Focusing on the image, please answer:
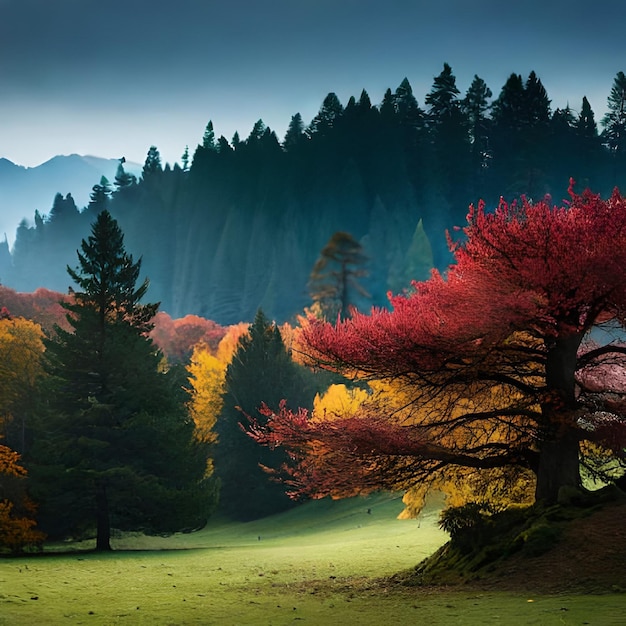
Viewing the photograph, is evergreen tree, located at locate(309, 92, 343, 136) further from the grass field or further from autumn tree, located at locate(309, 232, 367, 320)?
the grass field

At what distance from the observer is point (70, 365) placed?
33.6 m

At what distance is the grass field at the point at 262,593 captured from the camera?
1125cm

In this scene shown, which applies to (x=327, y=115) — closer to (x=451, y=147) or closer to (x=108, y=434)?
(x=451, y=147)

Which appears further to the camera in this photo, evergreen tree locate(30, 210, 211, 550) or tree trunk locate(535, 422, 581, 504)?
evergreen tree locate(30, 210, 211, 550)

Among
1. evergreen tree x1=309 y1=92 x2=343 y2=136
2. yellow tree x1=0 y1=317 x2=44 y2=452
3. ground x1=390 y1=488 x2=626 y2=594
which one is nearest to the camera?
ground x1=390 y1=488 x2=626 y2=594

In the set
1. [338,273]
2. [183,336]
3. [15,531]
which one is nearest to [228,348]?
[338,273]

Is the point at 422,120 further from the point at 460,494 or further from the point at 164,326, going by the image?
the point at 460,494

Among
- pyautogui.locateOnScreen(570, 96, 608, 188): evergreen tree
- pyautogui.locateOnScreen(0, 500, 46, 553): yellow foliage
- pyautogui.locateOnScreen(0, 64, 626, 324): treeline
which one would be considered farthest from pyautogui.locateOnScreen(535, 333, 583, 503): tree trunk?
pyautogui.locateOnScreen(570, 96, 608, 188): evergreen tree

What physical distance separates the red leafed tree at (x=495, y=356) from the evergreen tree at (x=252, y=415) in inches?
1487

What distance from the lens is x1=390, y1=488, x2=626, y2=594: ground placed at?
41.8ft

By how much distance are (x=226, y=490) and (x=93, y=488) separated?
81.3 feet

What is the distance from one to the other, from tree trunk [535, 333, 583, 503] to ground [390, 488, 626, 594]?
4.18ft

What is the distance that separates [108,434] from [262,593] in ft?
58.7

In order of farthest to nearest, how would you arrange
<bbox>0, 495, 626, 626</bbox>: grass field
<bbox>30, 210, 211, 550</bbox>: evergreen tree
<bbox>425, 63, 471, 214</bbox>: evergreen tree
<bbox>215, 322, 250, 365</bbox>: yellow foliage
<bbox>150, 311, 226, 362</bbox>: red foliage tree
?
<bbox>425, 63, 471, 214</bbox>: evergreen tree → <bbox>150, 311, 226, 362</bbox>: red foliage tree → <bbox>215, 322, 250, 365</bbox>: yellow foliage → <bbox>30, 210, 211, 550</bbox>: evergreen tree → <bbox>0, 495, 626, 626</bbox>: grass field
